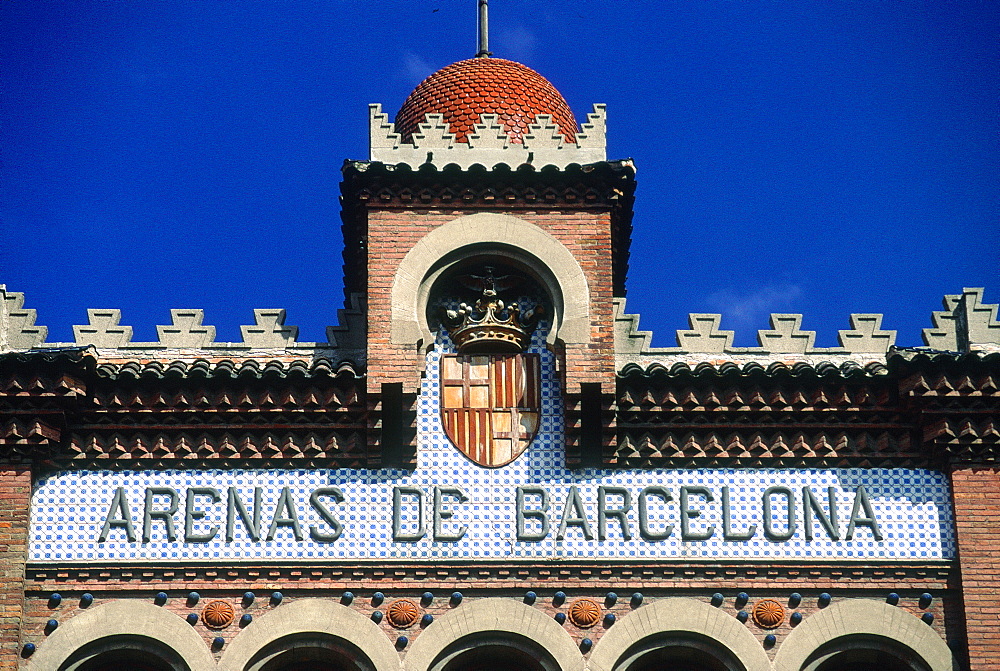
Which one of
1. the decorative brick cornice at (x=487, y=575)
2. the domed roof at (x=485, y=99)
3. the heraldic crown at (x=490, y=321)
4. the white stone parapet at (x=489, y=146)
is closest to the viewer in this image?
the decorative brick cornice at (x=487, y=575)

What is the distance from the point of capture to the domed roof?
2741cm

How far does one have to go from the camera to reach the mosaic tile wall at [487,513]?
2377 cm

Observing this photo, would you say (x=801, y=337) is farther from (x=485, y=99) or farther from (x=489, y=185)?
(x=485, y=99)

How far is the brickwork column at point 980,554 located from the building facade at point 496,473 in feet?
0.15

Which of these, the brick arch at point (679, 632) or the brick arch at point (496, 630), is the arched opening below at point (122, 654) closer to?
the brick arch at point (496, 630)

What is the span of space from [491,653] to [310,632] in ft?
6.95

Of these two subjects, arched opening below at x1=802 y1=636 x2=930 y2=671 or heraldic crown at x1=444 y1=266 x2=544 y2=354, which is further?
heraldic crown at x1=444 y1=266 x2=544 y2=354

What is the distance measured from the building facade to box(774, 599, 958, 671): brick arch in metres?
0.03

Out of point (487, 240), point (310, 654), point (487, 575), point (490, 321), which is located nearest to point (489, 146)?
point (487, 240)

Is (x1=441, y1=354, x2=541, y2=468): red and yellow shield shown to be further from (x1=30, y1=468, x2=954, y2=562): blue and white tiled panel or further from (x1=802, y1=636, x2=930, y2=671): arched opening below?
(x1=802, y1=636, x2=930, y2=671): arched opening below

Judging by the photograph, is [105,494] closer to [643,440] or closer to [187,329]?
[187,329]

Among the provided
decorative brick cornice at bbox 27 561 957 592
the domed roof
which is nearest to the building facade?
decorative brick cornice at bbox 27 561 957 592

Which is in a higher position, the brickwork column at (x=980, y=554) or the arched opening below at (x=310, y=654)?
the brickwork column at (x=980, y=554)

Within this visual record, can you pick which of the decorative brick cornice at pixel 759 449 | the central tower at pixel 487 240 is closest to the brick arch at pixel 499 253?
the central tower at pixel 487 240
